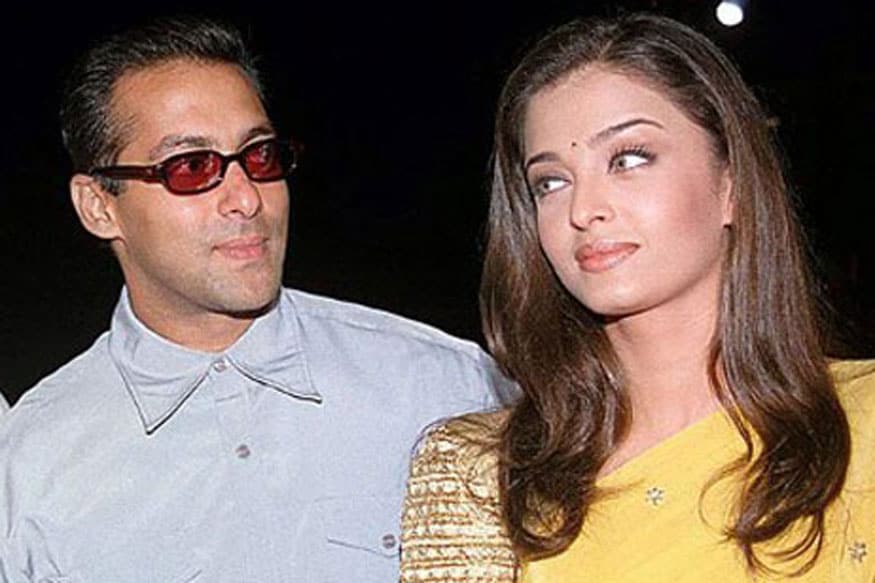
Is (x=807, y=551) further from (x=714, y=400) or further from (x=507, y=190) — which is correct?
(x=507, y=190)

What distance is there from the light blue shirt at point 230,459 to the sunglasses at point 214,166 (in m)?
0.24

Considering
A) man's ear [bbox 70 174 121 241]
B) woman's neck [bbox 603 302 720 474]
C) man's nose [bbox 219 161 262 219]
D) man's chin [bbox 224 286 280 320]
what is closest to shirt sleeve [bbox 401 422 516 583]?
woman's neck [bbox 603 302 720 474]

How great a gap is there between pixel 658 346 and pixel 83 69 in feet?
4.02

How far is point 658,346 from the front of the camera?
2188mm

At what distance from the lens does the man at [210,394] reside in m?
2.53

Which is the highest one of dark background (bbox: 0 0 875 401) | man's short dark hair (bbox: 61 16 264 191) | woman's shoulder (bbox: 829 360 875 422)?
dark background (bbox: 0 0 875 401)

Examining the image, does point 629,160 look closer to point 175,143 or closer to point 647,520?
point 647,520

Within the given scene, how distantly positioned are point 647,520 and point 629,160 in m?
0.46

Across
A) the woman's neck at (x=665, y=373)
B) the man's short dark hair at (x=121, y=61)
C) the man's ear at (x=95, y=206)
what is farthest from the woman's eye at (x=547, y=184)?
the man's ear at (x=95, y=206)

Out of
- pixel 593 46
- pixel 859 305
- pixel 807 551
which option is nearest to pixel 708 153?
pixel 593 46

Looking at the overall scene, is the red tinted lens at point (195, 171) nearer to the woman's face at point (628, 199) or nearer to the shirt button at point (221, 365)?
the shirt button at point (221, 365)

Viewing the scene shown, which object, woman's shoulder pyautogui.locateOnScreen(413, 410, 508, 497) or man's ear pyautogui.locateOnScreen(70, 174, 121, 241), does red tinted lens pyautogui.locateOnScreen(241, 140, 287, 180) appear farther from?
woman's shoulder pyautogui.locateOnScreen(413, 410, 508, 497)

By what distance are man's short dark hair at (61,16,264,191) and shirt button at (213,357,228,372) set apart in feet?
1.18

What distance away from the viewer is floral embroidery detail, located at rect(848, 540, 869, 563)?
6.52 feet
